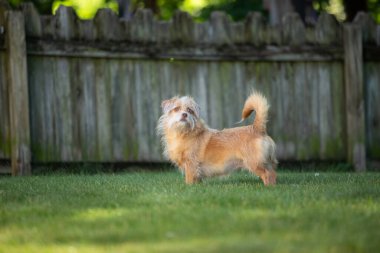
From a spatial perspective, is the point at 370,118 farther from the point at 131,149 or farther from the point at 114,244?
the point at 114,244

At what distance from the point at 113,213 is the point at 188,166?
2.56 m

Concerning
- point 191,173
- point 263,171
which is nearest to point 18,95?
point 191,173

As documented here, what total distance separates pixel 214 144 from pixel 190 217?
2876mm

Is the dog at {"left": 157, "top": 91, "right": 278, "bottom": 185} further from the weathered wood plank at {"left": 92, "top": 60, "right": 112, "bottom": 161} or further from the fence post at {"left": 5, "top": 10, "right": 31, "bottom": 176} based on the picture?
the fence post at {"left": 5, "top": 10, "right": 31, "bottom": 176}

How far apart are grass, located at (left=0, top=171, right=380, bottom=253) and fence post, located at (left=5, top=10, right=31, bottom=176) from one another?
174 centimetres

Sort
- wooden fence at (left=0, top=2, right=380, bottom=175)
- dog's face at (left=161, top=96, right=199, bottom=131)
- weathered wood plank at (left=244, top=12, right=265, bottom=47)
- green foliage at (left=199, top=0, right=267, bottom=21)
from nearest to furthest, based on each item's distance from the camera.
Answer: dog's face at (left=161, top=96, right=199, bottom=131), wooden fence at (left=0, top=2, right=380, bottom=175), weathered wood plank at (left=244, top=12, right=265, bottom=47), green foliage at (left=199, top=0, right=267, bottom=21)

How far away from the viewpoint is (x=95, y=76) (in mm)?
10547

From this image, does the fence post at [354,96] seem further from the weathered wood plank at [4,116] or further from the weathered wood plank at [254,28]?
the weathered wood plank at [4,116]

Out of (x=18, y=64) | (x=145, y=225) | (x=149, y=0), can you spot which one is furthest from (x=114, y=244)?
(x=149, y=0)

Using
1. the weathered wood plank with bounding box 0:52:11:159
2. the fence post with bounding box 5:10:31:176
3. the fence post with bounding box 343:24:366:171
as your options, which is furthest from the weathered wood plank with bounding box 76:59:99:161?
the fence post with bounding box 343:24:366:171

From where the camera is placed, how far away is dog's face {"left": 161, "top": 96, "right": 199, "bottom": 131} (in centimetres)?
829

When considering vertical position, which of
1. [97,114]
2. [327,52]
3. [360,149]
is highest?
[327,52]

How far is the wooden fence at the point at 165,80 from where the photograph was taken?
33.2 ft

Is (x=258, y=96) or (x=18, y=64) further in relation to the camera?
(x=18, y=64)
